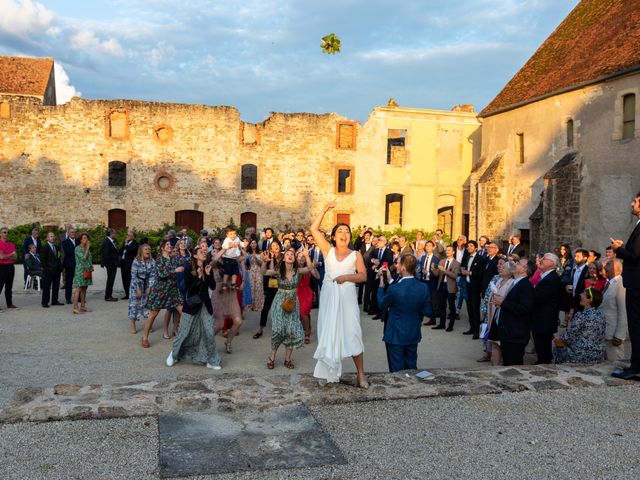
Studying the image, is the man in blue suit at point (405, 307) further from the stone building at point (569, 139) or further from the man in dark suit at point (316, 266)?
the stone building at point (569, 139)

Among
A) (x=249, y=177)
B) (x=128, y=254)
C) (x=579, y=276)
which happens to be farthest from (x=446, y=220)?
(x=579, y=276)

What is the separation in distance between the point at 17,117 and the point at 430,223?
2074cm

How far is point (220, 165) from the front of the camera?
27.8 m

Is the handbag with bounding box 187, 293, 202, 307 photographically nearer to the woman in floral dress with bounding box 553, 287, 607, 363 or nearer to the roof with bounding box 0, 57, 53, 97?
the woman in floral dress with bounding box 553, 287, 607, 363

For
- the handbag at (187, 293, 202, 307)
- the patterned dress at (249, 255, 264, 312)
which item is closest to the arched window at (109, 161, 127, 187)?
the patterned dress at (249, 255, 264, 312)

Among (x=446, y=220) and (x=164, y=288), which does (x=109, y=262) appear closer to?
(x=164, y=288)

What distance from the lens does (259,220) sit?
28406 millimetres

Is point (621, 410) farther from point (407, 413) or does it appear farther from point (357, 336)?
point (357, 336)

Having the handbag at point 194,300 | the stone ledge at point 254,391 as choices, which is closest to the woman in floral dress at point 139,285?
the handbag at point 194,300

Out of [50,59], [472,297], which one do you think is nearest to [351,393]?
[472,297]

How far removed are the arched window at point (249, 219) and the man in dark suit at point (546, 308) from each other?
2185cm

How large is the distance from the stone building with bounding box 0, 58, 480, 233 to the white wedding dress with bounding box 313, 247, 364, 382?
22741 mm

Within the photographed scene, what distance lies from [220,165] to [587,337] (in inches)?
897

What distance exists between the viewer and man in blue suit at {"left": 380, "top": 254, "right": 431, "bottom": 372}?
638 cm
